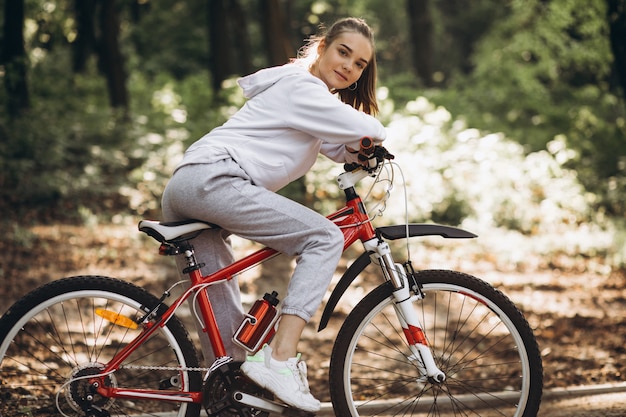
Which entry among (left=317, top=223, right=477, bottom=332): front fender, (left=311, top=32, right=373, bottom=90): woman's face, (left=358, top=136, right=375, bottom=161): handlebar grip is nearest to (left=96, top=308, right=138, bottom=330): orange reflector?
(left=317, top=223, right=477, bottom=332): front fender

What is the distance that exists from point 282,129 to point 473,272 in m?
5.26

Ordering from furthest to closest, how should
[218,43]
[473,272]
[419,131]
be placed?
1. [218,43]
2. [419,131]
3. [473,272]

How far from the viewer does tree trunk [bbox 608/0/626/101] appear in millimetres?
8055

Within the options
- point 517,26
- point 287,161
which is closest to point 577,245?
point 287,161

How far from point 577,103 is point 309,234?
18.5 m

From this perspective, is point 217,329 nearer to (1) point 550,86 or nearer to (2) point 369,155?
(2) point 369,155

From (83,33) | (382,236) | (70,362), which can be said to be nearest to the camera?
(382,236)

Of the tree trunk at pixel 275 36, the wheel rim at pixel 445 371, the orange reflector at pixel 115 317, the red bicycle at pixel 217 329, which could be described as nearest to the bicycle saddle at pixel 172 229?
the red bicycle at pixel 217 329

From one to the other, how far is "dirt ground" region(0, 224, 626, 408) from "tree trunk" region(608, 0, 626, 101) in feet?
7.28

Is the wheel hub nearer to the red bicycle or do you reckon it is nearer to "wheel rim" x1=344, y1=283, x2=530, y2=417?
the red bicycle

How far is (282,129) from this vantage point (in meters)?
3.20

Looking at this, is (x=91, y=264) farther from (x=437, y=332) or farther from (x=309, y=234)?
(x=309, y=234)

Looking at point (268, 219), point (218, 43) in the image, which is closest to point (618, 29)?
point (268, 219)

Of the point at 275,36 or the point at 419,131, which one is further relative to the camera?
the point at 275,36
